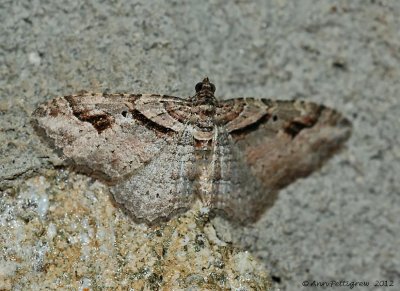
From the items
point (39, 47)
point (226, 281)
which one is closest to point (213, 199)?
point (226, 281)

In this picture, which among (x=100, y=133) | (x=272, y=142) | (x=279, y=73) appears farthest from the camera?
(x=279, y=73)

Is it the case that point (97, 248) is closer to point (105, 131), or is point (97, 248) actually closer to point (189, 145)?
point (105, 131)

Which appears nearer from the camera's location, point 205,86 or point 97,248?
point 97,248

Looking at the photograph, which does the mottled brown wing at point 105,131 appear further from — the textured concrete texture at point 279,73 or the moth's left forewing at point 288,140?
the moth's left forewing at point 288,140

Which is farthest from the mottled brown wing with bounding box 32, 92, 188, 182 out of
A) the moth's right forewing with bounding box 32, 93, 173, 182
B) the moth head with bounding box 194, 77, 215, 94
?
the moth head with bounding box 194, 77, 215, 94

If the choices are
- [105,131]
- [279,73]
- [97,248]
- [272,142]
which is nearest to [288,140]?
[272,142]

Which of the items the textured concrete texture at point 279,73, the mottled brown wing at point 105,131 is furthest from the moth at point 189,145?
the textured concrete texture at point 279,73

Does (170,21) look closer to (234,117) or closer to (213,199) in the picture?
(234,117)
